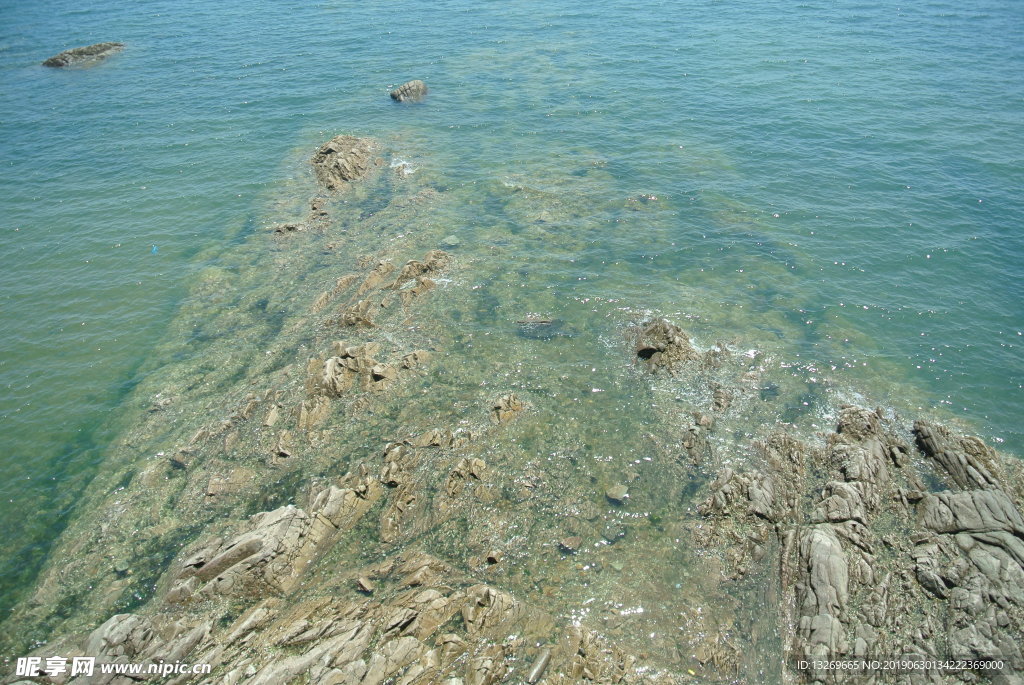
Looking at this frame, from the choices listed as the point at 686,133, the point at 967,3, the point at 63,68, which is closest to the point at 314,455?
the point at 686,133

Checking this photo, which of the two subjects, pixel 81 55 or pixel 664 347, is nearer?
pixel 664 347

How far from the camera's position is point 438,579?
18062 millimetres

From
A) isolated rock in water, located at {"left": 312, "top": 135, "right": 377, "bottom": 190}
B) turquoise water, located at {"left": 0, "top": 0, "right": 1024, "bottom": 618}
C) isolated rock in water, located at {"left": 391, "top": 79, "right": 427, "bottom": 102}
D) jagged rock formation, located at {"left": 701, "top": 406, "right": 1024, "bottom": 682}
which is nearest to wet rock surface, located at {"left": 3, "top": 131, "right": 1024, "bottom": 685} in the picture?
jagged rock formation, located at {"left": 701, "top": 406, "right": 1024, "bottom": 682}

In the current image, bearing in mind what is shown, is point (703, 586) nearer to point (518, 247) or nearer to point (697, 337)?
point (697, 337)

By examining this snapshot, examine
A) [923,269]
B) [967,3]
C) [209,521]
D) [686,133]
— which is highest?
[967,3]

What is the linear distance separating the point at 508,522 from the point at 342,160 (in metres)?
31.7

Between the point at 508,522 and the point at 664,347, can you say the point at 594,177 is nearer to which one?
the point at 664,347

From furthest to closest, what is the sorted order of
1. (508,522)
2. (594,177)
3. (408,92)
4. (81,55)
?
(81,55) < (408,92) < (594,177) < (508,522)

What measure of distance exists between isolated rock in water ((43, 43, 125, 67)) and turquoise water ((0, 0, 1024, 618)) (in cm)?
236

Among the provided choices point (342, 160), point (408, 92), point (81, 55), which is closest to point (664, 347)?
point (342, 160)

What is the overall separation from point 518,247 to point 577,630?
901 inches

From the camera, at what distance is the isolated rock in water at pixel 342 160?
42.2 metres

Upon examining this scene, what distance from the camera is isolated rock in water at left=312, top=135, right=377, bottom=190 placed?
42.2 meters

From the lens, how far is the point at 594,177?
1635 inches
